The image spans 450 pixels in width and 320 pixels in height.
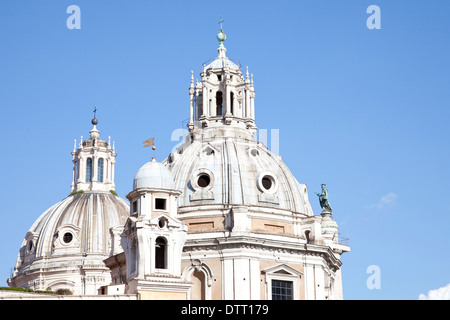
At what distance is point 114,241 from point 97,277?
1388cm

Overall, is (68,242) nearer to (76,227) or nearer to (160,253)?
(76,227)

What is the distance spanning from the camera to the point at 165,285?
71438 mm

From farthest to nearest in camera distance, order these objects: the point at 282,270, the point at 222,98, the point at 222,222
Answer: the point at 222,98
the point at 222,222
the point at 282,270

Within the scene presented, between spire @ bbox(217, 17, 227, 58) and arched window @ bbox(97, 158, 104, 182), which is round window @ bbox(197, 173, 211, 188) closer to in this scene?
spire @ bbox(217, 17, 227, 58)

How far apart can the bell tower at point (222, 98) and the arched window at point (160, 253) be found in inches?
644

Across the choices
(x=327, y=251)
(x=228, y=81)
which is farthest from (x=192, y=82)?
(x=327, y=251)

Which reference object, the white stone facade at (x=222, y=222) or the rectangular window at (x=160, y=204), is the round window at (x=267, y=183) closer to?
the white stone facade at (x=222, y=222)

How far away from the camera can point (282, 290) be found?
77.6m

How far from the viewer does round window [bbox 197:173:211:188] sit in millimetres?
81375

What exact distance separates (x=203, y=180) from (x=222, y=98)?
446 inches

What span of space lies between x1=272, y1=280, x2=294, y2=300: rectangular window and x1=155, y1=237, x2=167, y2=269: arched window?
9057 millimetres

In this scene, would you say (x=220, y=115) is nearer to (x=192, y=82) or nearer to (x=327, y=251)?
(x=192, y=82)

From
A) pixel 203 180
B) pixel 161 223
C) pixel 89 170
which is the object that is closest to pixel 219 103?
pixel 203 180
